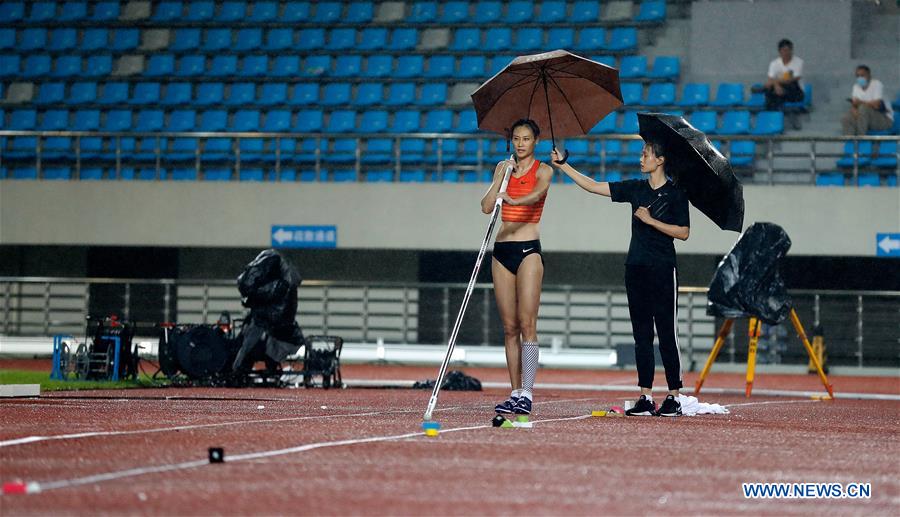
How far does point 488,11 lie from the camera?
2797 centimetres

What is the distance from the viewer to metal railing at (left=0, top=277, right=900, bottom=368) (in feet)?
74.2

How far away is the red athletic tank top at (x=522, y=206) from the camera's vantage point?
29.5ft

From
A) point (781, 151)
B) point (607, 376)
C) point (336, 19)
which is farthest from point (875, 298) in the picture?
point (336, 19)

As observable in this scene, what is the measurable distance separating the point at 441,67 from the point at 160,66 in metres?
5.83

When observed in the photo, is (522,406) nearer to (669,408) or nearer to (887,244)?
(669,408)

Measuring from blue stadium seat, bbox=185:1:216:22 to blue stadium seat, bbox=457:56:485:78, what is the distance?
5627 mm

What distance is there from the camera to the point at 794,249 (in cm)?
2291

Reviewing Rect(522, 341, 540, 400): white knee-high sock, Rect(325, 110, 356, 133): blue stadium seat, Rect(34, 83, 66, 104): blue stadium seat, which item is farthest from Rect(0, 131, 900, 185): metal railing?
Rect(522, 341, 540, 400): white knee-high sock

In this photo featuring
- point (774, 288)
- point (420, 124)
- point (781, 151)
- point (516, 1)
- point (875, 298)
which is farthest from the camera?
point (516, 1)

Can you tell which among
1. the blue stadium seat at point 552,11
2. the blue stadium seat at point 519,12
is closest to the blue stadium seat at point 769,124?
the blue stadium seat at point 552,11

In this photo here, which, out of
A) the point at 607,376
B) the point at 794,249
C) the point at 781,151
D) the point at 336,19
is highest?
the point at 336,19

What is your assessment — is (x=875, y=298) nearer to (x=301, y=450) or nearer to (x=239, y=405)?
(x=239, y=405)

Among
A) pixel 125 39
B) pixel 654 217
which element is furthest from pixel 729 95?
pixel 654 217

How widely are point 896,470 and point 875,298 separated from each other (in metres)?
17.3
